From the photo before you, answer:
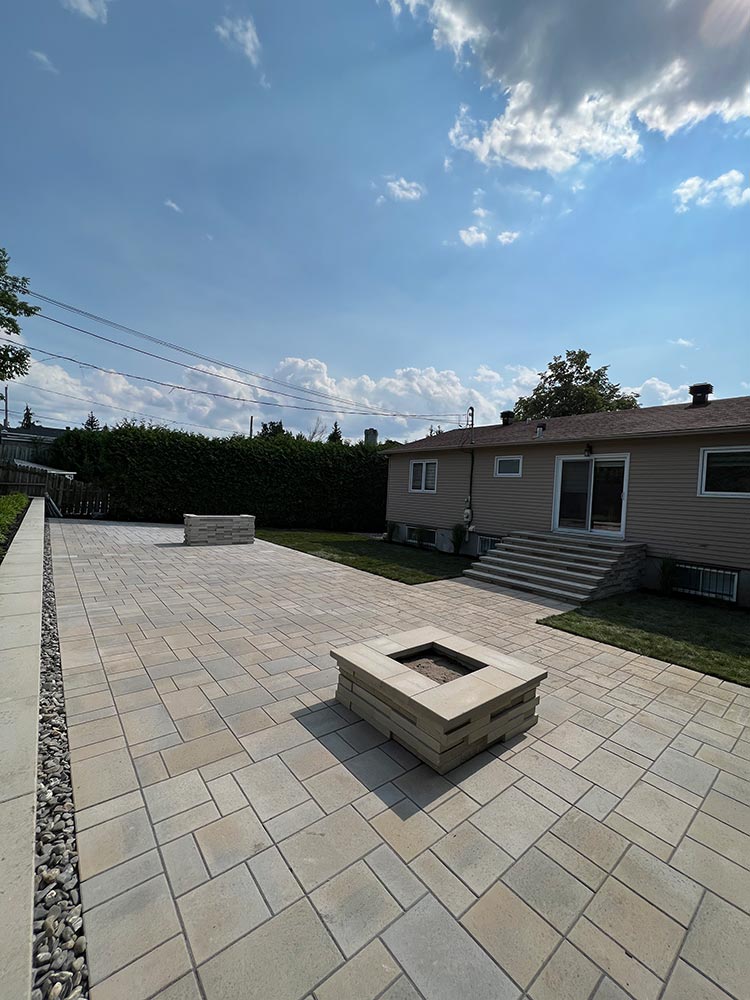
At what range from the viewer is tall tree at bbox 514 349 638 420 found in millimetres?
22641

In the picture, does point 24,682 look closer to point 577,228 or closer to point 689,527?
point 689,527

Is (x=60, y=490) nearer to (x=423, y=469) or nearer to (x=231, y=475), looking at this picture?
(x=231, y=475)

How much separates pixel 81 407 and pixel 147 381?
1483cm

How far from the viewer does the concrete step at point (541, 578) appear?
259 inches

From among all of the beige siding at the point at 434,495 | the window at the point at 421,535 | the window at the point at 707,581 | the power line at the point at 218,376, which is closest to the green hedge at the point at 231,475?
the beige siding at the point at 434,495

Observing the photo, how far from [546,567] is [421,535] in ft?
16.6

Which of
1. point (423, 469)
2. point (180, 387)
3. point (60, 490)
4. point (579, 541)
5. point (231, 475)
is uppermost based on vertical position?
point (180, 387)

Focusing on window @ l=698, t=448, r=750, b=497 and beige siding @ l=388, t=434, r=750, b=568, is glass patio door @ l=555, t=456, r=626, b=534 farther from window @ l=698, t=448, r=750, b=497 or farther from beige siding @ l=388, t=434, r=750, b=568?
window @ l=698, t=448, r=750, b=497

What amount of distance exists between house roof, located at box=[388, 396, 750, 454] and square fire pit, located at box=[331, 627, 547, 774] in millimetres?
6141

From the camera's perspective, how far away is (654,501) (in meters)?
7.50

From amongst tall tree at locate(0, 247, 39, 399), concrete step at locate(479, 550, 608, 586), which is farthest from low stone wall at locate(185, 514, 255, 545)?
tall tree at locate(0, 247, 39, 399)

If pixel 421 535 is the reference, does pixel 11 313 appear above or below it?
above

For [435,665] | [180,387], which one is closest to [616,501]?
[435,665]

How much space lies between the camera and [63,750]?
7.67ft
